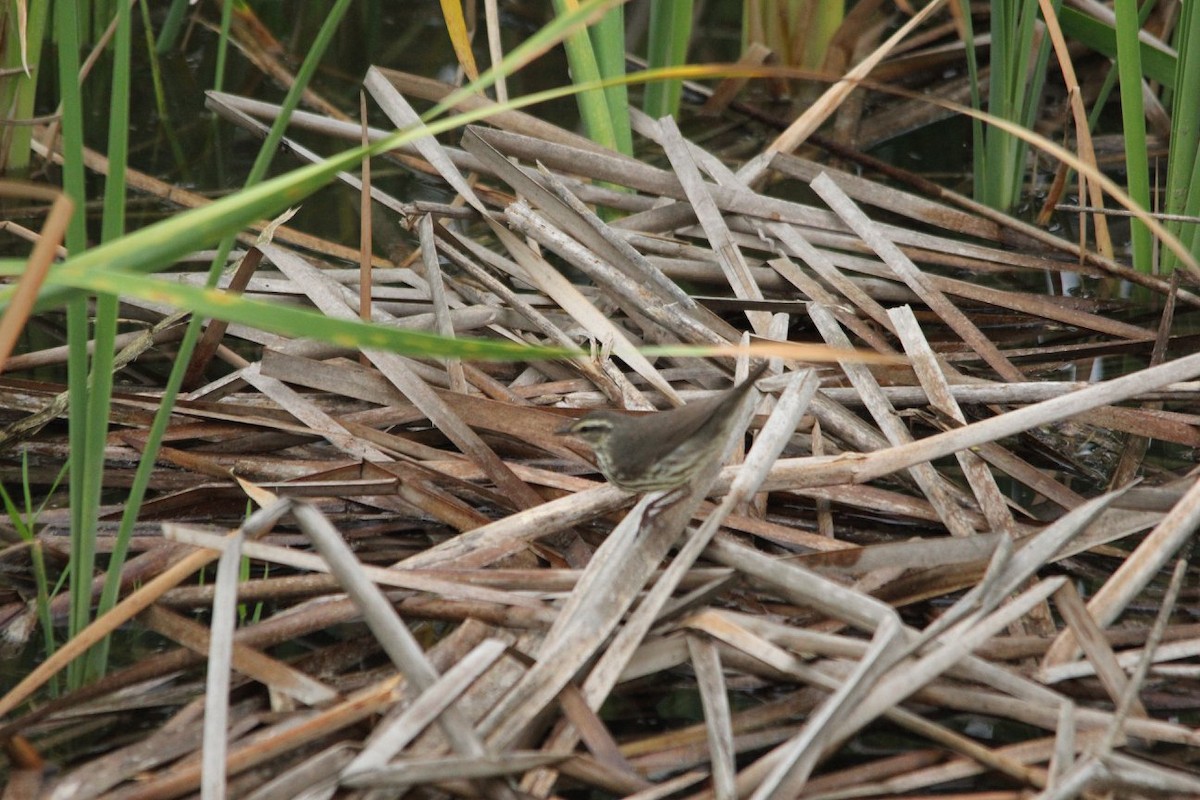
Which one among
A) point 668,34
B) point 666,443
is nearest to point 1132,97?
point 668,34

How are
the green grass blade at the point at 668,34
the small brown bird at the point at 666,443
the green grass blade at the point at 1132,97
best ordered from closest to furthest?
the small brown bird at the point at 666,443, the green grass blade at the point at 1132,97, the green grass blade at the point at 668,34

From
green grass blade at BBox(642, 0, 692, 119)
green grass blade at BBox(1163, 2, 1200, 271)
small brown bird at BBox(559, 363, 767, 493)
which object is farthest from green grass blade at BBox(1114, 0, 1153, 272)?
small brown bird at BBox(559, 363, 767, 493)

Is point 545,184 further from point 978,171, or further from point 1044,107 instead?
point 1044,107

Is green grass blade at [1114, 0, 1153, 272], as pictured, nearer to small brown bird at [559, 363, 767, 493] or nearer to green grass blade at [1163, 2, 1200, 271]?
green grass blade at [1163, 2, 1200, 271]

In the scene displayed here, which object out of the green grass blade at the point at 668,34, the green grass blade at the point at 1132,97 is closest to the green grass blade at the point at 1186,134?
the green grass blade at the point at 1132,97

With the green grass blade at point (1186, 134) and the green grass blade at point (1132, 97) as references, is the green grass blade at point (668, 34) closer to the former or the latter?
the green grass blade at point (1132, 97)

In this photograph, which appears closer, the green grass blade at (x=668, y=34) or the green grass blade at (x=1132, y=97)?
the green grass blade at (x=1132, y=97)

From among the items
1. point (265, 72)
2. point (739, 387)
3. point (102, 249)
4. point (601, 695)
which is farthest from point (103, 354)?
point (265, 72)

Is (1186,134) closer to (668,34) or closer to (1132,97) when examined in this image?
(1132,97)
